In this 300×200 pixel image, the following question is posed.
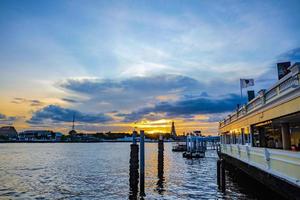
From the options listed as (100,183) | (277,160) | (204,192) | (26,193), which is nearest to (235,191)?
(204,192)

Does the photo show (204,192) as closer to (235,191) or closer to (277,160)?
(235,191)

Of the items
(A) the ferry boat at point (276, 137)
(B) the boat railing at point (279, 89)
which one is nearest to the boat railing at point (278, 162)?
(A) the ferry boat at point (276, 137)

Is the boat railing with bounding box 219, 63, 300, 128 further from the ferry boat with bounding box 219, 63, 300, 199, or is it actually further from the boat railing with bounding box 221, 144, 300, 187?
the boat railing with bounding box 221, 144, 300, 187

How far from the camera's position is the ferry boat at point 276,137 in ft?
40.9

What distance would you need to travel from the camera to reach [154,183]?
1169 inches

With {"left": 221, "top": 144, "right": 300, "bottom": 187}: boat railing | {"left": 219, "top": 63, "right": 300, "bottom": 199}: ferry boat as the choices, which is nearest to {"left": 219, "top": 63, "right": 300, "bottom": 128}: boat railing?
{"left": 219, "top": 63, "right": 300, "bottom": 199}: ferry boat

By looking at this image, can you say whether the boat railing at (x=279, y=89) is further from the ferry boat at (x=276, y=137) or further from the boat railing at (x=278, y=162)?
the boat railing at (x=278, y=162)

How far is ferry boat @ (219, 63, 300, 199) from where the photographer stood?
490 inches

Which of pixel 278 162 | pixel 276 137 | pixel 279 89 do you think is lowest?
pixel 278 162

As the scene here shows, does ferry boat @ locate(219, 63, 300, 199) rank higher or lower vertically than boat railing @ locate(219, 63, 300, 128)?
lower

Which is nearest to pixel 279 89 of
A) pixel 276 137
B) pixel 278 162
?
pixel 278 162

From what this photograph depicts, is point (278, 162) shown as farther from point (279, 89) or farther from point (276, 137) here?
point (276, 137)

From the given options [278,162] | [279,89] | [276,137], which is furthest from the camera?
[276,137]

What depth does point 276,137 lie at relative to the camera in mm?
21719
